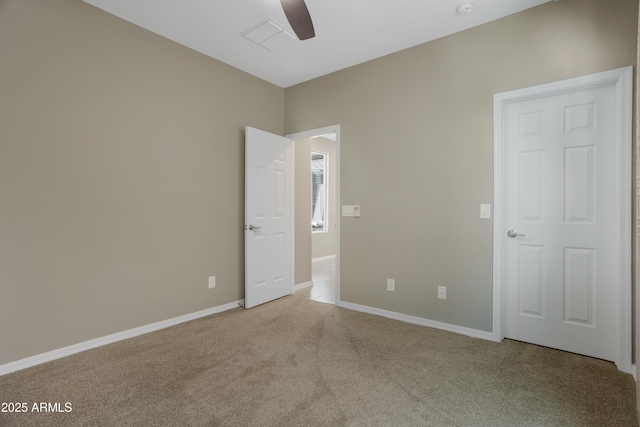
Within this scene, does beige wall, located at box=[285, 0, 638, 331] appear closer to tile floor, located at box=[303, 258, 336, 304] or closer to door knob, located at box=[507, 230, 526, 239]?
door knob, located at box=[507, 230, 526, 239]

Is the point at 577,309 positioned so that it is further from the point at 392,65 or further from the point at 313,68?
the point at 313,68

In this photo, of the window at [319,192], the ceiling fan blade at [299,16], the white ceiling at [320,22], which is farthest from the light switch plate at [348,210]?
the window at [319,192]

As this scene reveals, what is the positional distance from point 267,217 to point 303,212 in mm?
840

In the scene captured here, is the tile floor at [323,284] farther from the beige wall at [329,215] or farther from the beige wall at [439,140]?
the beige wall at [329,215]

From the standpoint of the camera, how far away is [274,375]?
7.00 feet

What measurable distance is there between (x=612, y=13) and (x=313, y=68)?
2.62 m

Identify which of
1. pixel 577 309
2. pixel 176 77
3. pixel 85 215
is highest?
pixel 176 77

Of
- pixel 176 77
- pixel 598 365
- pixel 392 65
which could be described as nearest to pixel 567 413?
pixel 598 365

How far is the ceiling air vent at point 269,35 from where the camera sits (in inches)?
110

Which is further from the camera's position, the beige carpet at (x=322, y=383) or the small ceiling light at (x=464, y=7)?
the small ceiling light at (x=464, y=7)

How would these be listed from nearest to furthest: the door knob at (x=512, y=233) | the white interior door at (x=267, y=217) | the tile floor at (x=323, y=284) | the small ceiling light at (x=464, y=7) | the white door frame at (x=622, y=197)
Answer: the white door frame at (x=622, y=197) → the small ceiling light at (x=464, y=7) → the door knob at (x=512, y=233) → the white interior door at (x=267, y=217) → the tile floor at (x=323, y=284)

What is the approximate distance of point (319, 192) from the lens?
7445 millimetres

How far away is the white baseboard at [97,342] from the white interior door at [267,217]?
1.82 ft

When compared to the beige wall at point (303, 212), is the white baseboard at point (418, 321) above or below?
below
